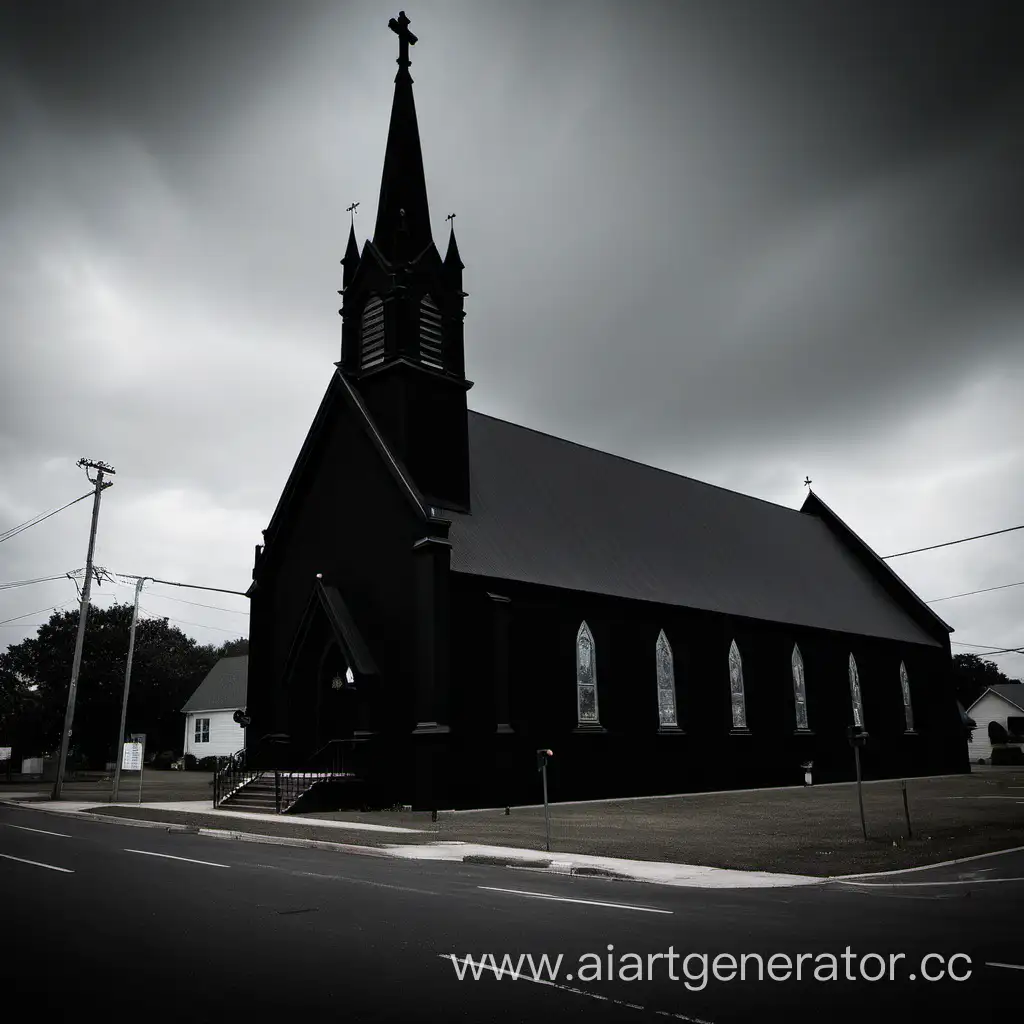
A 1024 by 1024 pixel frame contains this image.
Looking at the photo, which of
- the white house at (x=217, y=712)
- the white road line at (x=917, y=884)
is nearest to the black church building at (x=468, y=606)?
the white road line at (x=917, y=884)

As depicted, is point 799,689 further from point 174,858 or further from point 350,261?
point 174,858

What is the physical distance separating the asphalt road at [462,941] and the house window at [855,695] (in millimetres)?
32368

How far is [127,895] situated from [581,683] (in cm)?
2162

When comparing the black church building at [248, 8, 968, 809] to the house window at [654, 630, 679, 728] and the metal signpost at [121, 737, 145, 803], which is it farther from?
the metal signpost at [121, 737, 145, 803]

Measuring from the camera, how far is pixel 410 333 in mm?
31469

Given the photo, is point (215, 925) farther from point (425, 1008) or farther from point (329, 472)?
point (329, 472)

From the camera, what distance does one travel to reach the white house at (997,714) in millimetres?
88875

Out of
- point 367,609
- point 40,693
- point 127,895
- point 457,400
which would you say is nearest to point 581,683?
point 367,609

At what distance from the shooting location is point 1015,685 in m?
93.2

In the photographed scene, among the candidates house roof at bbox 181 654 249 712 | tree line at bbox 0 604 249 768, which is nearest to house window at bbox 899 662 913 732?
house roof at bbox 181 654 249 712

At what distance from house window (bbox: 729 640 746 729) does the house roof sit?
130 ft

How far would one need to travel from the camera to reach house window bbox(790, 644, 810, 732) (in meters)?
41.7

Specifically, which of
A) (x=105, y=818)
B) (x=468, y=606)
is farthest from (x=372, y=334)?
(x=105, y=818)

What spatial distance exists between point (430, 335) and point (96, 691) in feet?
175
